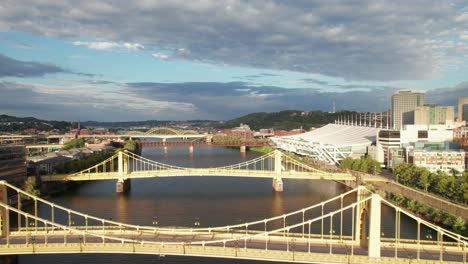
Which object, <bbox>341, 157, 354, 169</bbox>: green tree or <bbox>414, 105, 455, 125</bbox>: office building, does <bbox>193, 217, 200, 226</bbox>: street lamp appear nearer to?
<bbox>341, 157, 354, 169</bbox>: green tree

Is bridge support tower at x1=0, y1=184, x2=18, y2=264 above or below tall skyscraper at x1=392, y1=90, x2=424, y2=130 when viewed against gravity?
below

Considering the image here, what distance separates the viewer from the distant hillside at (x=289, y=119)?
129125 mm

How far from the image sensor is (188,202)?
86.5ft

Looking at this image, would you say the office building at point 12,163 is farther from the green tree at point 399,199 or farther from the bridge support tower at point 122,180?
the green tree at point 399,199

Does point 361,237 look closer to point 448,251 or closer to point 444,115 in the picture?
point 448,251

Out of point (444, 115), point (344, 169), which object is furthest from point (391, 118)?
point (344, 169)

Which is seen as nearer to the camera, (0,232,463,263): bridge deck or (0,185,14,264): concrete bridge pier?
(0,232,463,263): bridge deck

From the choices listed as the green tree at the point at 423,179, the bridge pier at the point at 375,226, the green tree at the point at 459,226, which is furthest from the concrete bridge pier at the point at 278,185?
the bridge pier at the point at 375,226

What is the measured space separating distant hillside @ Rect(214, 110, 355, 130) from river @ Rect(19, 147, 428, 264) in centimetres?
8726

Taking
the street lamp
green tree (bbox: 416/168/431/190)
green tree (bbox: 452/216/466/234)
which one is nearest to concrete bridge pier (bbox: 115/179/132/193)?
the street lamp

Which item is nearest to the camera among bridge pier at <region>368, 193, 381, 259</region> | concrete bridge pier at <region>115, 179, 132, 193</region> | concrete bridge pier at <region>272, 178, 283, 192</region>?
→ bridge pier at <region>368, 193, 381, 259</region>

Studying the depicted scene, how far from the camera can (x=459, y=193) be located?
76.1ft

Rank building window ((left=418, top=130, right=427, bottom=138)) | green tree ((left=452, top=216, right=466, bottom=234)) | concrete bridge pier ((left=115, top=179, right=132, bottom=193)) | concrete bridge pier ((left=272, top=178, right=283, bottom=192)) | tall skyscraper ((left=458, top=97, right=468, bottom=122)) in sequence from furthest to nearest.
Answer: tall skyscraper ((left=458, top=97, right=468, bottom=122))
building window ((left=418, top=130, right=427, bottom=138))
concrete bridge pier ((left=272, top=178, right=283, bottom=192))
concrete bridge pier ((left=115, top=179, right=132, bottom=193))
green tree ((left=452, top=216, right=466, bottom=234))

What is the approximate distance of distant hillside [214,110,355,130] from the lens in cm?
12912
